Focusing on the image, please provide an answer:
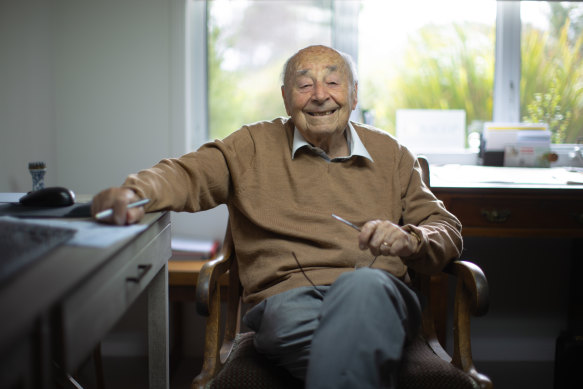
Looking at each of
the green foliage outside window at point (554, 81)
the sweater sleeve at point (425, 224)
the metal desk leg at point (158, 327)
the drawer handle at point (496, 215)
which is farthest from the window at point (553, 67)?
the metal desk leg at point (158, 327)

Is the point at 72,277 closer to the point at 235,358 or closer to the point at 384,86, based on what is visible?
the point at 235,358

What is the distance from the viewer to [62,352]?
2.41 feet

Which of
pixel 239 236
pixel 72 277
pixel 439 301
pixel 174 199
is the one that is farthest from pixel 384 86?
pixel 72 277

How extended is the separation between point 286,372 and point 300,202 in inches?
18.0

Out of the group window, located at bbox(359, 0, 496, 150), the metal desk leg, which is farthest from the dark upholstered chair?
window, located at bbox(359, 0, 496, 150)

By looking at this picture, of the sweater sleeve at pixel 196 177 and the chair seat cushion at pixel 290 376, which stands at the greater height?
the sweater sleeve at pixel 196 177

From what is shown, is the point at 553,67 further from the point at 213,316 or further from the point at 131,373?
the point at 131,373

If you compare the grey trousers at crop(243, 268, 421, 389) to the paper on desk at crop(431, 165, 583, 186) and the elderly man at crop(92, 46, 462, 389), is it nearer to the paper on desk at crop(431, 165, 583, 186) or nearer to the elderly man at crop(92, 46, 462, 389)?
the elderly man at crop(92, 46, 462, 389)

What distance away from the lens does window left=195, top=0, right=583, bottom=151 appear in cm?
265

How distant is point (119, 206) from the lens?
114 cm

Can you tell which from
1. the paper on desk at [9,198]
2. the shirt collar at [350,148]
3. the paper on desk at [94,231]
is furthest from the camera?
the shirt collar at [350,148]

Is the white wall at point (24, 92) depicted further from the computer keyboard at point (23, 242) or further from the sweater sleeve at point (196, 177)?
the computer keyboard at point (23, 242)

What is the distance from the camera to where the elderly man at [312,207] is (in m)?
1.27

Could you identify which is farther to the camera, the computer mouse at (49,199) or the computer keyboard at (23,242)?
the computer mouse at (49,199)
